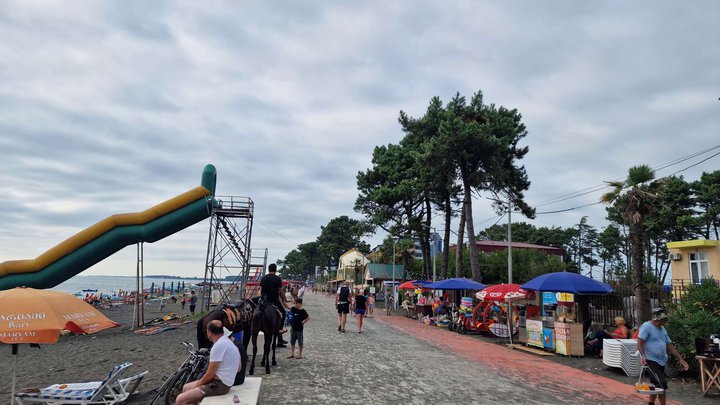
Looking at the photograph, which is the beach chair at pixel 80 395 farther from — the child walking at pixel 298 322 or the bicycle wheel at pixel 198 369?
the child walking at pixel 298 322

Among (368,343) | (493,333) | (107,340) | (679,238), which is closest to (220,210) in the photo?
(107,340)

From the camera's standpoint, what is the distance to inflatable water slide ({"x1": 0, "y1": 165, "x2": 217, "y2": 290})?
20.7 metres

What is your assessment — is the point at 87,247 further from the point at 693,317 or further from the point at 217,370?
the point at 693,317

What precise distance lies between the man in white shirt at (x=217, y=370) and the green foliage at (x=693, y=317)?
996 cm

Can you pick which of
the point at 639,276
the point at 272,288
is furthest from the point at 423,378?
the point at 639,276

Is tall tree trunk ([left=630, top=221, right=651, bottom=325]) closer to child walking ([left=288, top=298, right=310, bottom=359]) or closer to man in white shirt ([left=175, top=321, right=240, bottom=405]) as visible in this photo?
child walking ([left=288, top=298, right=310, bottom=359])

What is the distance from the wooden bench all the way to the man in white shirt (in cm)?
9

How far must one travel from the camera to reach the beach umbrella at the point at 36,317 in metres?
5.71

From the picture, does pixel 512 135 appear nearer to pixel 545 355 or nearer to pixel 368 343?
pixel 545 355

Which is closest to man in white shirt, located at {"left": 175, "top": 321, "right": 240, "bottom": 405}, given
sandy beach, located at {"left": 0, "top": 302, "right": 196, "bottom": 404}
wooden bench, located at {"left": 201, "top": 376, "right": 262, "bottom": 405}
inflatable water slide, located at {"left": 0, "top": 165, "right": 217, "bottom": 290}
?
wooden bench, located at {"left": 201, "top": 376, "right": 262, "bottom": 405}

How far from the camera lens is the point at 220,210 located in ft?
76.2

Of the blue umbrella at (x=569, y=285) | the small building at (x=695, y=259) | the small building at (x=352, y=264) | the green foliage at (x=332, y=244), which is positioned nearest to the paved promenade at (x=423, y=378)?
the blue umbrella at (x=569, y=285)

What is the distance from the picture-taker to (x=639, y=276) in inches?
526

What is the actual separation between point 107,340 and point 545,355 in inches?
631
